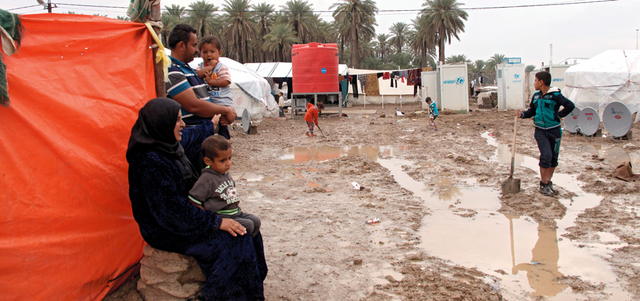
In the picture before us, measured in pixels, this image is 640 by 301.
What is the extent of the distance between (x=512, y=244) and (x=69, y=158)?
3.70 metres

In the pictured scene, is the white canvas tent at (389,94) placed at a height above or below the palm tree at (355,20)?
below

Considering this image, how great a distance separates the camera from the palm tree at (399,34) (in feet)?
167

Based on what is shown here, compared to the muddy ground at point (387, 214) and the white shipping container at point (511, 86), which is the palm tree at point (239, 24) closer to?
the white shipping container at point (511, 86)

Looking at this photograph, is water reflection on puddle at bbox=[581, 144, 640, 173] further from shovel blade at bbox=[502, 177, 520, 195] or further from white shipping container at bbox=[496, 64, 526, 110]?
white shipping container at bbox=[496, 64, 526, 110]

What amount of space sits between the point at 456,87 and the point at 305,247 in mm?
16783

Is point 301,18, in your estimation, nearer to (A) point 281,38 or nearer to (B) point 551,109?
(A) point 281,38

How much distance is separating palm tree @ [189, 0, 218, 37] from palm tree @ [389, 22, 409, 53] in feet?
75.8

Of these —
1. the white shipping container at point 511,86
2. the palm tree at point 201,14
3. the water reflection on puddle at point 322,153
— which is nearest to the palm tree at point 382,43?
the palm tree at point 201,14

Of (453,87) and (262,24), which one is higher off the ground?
(262,24)

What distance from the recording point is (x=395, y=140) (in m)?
11.2

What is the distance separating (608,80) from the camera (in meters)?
13.4

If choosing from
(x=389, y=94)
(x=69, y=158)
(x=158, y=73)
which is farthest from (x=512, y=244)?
(x=389, y=94)

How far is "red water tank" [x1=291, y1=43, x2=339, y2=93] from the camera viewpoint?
18.1 m

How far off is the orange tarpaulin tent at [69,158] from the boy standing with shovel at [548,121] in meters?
4.69
